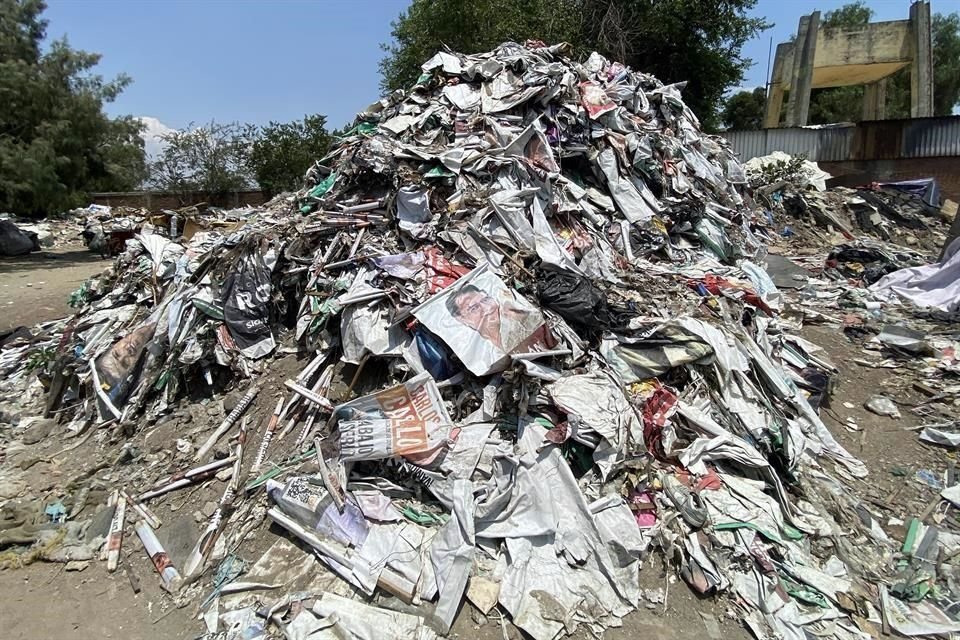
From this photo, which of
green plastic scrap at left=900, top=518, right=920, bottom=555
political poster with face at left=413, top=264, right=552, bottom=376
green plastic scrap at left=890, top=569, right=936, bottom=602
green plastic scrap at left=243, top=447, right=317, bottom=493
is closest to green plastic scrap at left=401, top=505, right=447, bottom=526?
green plastic scrap at left=243, top=447, right=317, bottom=493

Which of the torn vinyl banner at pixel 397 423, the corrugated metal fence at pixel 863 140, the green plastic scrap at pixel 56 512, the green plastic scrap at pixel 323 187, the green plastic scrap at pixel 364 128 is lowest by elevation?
the green plastic scrap at pixel 56 512

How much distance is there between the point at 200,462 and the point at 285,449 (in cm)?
63

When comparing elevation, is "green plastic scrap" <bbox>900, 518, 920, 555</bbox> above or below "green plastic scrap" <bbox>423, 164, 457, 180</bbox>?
below

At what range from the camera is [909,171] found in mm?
11969

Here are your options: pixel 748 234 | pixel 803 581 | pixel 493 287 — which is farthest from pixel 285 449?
pixel 748 234

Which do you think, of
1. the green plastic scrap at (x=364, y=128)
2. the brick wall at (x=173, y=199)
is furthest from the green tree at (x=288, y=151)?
the green plastic scrap at (x=364, y=128)

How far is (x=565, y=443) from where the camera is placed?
290 cm

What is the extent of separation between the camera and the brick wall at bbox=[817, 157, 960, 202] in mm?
11703

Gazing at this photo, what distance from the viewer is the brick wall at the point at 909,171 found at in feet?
38.4

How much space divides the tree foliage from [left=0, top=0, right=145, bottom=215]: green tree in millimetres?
9648

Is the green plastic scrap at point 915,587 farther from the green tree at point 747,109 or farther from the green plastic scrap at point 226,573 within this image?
the green tree at point 747,109

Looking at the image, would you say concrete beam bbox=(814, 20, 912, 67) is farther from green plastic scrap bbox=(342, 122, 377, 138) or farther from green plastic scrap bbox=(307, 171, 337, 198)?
green plastic scrap bbox=(307, 171, 337, 198)

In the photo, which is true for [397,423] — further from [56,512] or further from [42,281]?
[42,281]

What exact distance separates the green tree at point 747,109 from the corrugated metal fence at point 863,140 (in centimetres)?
1632
